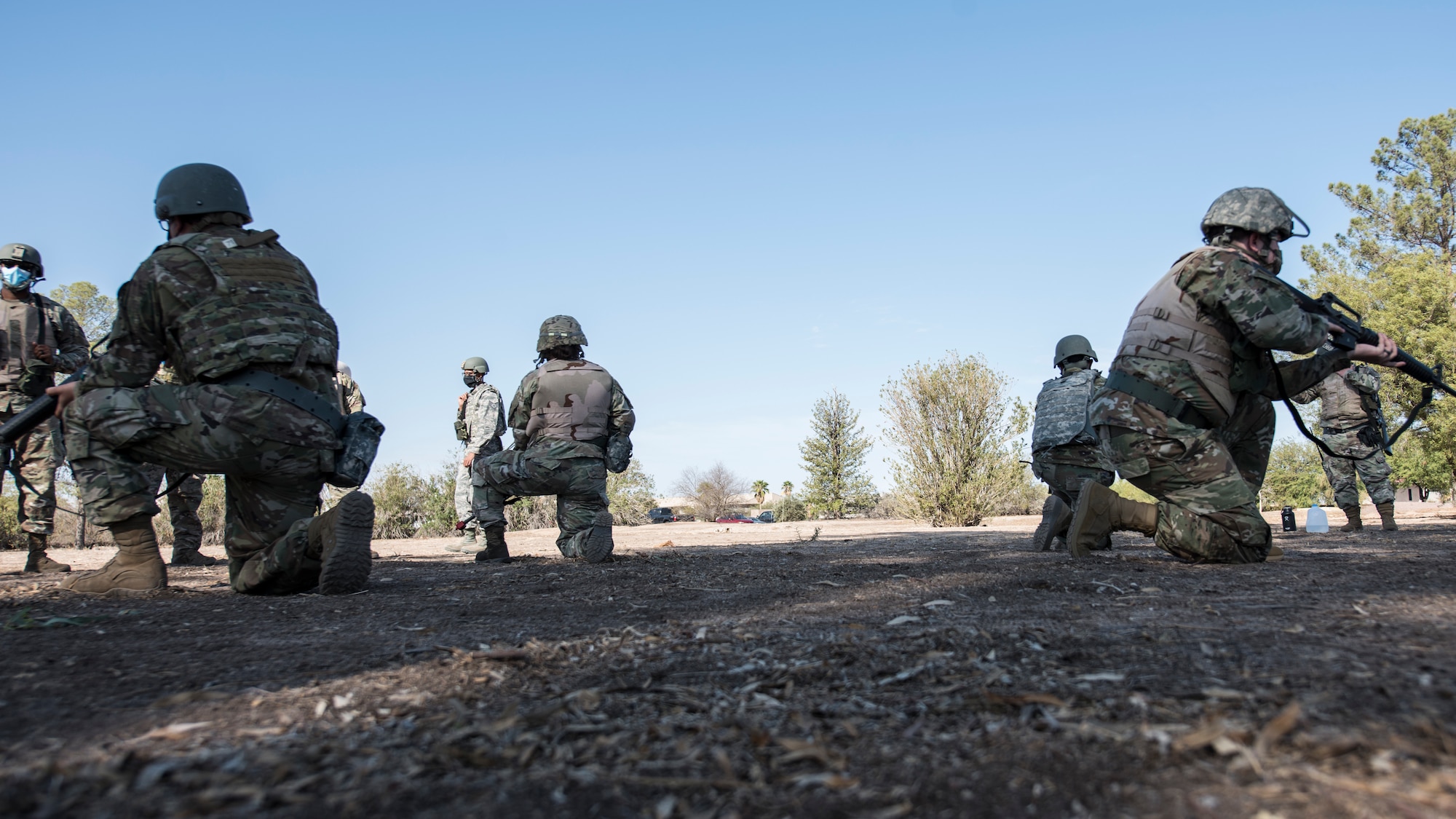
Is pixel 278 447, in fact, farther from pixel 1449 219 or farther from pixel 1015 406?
pixel 1449 219

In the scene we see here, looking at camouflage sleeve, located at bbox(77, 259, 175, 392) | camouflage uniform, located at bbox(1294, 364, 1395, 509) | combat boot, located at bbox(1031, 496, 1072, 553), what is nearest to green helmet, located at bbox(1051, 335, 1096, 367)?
combat boot, located at bbox(1031, 496, 1072, 553)

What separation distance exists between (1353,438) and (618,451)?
846 cm

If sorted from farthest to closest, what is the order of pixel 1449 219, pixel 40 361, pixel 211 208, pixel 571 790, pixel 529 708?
pixel 1449 219 < pixel 40 361 < pixel 211 208 < pixel 529 708 < pixel 571 790

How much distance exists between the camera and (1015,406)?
1784cm

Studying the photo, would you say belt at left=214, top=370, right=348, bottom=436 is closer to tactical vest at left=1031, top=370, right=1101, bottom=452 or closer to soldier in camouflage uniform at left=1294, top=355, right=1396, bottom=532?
tactical vest at left=1031, top=370, right=1101, bottom=452

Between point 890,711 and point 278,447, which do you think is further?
point 278,447

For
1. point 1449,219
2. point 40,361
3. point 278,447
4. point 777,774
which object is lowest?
point 777,774

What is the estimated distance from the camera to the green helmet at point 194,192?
15.6ft

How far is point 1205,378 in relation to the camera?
5.06 metres

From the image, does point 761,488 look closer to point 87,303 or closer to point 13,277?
point 87,303

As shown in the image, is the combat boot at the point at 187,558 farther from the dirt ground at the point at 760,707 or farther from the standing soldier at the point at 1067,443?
the standing soldier at the point at 1067,443

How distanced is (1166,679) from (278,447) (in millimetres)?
3966

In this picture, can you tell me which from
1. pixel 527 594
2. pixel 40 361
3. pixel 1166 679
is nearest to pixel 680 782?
pixel 1166 679

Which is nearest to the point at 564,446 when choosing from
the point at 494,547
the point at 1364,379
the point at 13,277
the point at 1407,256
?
the point at 494,547
